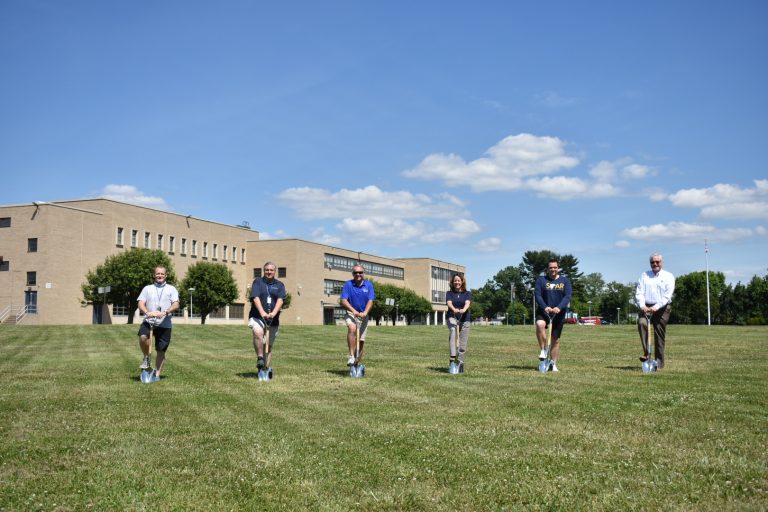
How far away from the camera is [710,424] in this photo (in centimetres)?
736

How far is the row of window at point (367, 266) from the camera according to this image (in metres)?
109

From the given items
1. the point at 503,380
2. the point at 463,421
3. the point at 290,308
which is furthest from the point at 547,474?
the point at 290,308

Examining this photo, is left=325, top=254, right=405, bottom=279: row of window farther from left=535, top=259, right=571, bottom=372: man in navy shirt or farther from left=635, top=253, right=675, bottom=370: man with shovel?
left=635, top=253, right=675, bottom=370: man with shovel

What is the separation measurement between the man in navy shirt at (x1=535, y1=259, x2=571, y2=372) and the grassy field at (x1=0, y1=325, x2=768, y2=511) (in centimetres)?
210

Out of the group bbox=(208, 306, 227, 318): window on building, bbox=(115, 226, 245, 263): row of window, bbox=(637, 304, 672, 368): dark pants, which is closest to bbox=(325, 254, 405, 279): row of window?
bbox=(115, 226, 245, 263): row of window

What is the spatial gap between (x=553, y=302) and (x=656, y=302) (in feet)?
6.70

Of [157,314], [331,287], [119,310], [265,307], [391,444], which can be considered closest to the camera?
[391,444]

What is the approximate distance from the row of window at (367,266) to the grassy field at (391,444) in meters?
91.8

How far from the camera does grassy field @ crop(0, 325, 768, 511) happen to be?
4.95m

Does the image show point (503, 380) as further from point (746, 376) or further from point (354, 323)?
point (746, 376)

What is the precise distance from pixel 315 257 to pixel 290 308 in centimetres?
899

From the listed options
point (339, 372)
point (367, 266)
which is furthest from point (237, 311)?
point (339, 372)

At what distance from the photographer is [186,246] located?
8456 cm

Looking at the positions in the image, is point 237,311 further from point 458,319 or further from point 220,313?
point 458,319
